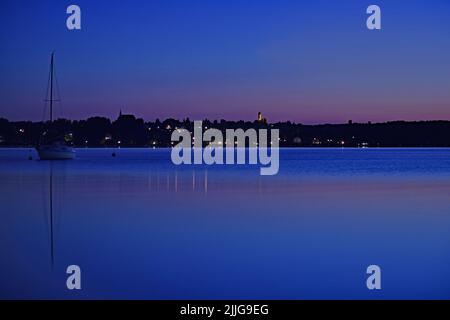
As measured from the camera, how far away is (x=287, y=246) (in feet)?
37.8

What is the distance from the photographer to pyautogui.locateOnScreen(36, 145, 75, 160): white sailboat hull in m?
53.2

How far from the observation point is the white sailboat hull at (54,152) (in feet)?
175

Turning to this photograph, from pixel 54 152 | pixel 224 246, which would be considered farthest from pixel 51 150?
pixel 224 246

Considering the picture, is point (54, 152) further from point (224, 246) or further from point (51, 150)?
point (224, 246)

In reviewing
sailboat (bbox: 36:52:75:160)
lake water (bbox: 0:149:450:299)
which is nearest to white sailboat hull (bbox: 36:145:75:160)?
sailboat (bbox: 36:52:75:160)

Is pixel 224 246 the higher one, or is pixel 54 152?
pixel 54 152

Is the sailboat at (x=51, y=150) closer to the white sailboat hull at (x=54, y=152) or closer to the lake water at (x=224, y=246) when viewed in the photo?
the white sailboat hull at (x=54, y=152)

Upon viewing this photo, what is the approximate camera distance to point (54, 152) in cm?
5394

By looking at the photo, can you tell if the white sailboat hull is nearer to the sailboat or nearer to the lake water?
the sailboat

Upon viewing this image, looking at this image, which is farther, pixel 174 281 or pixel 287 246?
pixel 287 246

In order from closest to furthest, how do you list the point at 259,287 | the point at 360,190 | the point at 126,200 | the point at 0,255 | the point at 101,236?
the point at 259,287 → the point at 0,255 → the point at 101,236 → the point at 126,200 → the point at 360,190

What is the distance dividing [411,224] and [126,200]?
927 cm
